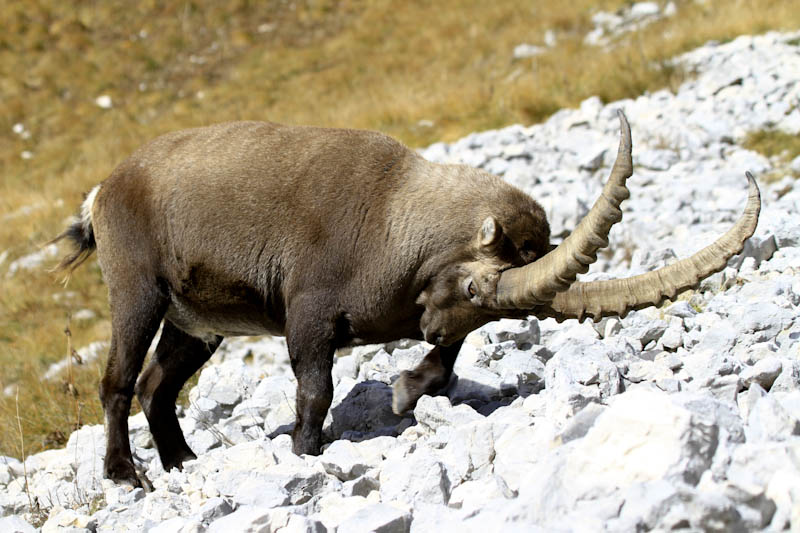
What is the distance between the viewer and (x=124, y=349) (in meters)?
6.08

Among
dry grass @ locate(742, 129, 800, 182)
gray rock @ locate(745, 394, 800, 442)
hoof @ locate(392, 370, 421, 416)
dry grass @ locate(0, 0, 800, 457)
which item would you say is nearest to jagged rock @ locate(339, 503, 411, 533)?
gray rock @ locate(745, 394, 800, 442)

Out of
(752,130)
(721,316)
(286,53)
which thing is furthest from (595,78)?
(286,53)

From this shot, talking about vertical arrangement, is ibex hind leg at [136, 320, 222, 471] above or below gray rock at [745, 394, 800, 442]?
below

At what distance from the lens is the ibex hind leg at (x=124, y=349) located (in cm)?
600

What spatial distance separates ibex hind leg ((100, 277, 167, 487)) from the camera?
236 inches

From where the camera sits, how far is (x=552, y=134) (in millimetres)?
12750

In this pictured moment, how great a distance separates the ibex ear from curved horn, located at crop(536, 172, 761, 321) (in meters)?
0.51

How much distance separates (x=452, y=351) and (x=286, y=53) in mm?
22369

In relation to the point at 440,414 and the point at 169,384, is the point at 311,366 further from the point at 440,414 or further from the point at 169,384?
the point at 169,384

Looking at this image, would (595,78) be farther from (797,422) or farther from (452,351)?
(797,422)

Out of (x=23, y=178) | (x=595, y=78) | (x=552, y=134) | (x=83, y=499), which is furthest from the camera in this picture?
(x=23, y=178)

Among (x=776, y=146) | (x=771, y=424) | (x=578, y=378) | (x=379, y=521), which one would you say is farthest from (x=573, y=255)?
(x=776, y=146)

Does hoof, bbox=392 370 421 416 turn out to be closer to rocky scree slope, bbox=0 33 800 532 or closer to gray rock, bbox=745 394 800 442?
rocky scree slope, bbox=0 33 800 532

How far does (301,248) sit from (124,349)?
1514 millimetres
